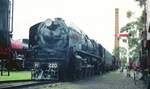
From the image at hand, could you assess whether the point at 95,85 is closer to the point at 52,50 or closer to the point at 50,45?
the point at 52,50

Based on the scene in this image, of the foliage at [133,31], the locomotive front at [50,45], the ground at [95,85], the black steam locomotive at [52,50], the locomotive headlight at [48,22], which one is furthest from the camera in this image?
the foliage at [133,31]

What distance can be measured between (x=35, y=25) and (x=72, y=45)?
242cm

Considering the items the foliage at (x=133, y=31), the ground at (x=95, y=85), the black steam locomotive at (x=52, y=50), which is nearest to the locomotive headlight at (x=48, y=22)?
the black steam locomotive at (x=52, y=50)

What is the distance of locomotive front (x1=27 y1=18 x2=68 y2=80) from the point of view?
23.7 metres

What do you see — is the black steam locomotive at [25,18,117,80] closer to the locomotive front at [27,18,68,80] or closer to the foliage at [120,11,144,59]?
the locomotive front at [27,18,68,80]

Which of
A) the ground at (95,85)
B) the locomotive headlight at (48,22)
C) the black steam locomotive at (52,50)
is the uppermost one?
the locomotive headlight at (48,22)

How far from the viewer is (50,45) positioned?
2402cm

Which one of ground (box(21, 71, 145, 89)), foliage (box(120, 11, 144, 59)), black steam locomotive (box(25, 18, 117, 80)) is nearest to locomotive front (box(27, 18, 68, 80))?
black steam locomotive (box(25, 18, 117, 80))

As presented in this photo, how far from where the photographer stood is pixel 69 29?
78.7 ft

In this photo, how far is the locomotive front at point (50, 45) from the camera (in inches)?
932

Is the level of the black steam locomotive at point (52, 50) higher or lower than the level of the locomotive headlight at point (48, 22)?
lower

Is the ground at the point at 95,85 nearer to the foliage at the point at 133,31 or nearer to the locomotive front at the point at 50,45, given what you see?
the locomotive front at the point at 50,45

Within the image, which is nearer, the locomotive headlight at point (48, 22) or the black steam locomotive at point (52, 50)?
the black steam locomotive at point (52, 50)

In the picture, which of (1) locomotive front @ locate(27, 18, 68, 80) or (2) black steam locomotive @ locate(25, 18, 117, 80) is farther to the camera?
(1) locomotive front @ locate(27, 18, 68, 80)
